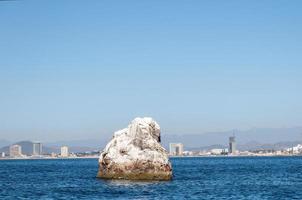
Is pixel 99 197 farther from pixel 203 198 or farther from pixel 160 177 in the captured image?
pixel 160 177

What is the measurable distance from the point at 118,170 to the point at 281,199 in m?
30.9

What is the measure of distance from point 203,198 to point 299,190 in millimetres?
15414

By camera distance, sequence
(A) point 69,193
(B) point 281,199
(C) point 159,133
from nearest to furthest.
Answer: (B) point 281,199, (A) point 69,193, (C) point 159,133

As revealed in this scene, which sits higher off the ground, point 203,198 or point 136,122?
point 136,122

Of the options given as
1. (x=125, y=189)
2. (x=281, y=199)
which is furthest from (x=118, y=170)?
(x=281, y=199)

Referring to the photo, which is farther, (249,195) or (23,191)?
(23,191)

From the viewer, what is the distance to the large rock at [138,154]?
8662 cm

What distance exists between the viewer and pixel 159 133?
92375 millimetres

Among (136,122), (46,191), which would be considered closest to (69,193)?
(46,191)

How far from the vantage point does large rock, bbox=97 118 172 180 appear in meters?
86.6

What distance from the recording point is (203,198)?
64500mm

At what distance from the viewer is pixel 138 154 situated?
284 ft

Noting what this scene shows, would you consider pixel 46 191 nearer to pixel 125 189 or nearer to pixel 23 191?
pixel 23 191

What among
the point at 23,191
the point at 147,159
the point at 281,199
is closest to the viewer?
the point at 281,199
